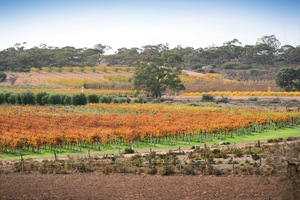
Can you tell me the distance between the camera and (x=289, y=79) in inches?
3703

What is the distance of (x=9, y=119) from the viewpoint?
54.7 meters

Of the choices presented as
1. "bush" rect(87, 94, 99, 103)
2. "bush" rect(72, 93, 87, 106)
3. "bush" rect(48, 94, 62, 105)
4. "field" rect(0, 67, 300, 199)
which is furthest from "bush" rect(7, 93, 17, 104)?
"field" rect(0, 67, 300, 199)

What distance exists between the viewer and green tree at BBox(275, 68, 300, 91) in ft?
305

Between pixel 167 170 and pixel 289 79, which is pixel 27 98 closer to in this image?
pixel 289 79

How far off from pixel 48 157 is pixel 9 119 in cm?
2025

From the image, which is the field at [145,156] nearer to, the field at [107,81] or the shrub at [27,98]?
the shrub at [27,98]

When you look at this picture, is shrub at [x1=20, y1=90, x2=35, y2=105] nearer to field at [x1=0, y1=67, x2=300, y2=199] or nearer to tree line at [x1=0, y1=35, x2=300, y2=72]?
field at [x1=0, y1=67, x2=300, y2=199]

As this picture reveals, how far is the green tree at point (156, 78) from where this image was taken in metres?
92.5

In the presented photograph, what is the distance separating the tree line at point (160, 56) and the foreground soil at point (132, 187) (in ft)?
369

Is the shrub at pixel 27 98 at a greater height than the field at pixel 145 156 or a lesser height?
greater


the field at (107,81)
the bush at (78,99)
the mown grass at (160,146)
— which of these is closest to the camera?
the mown grass at (160,146)

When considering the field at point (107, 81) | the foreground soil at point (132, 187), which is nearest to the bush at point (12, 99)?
the field at point (107, 81)

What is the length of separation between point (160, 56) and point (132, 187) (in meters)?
136

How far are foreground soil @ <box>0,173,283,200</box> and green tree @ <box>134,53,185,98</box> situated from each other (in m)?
62.6
